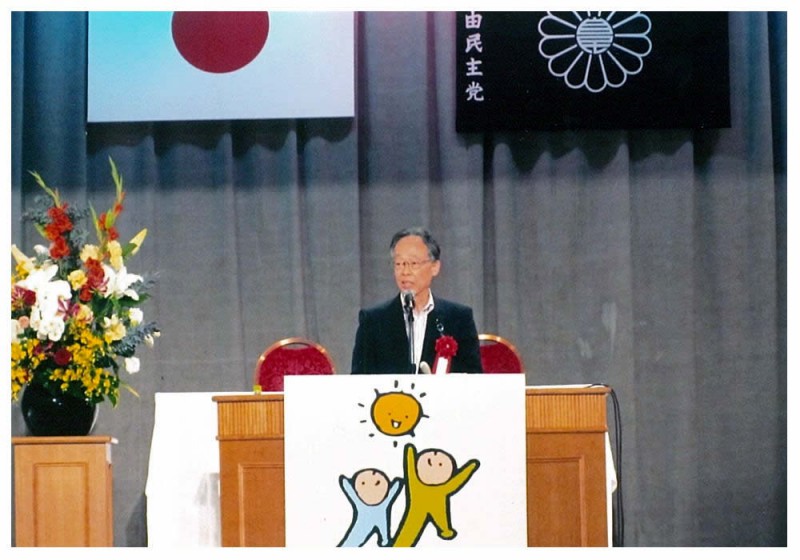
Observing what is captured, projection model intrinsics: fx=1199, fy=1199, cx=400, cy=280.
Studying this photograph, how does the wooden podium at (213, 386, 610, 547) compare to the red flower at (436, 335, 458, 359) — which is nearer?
the wooden podium at (213, 386, 610, 547)

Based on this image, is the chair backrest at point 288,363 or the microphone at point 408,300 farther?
the chair backrest at point 288,363

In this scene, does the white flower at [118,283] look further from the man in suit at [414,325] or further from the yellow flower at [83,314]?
the man in suit at [414,325]

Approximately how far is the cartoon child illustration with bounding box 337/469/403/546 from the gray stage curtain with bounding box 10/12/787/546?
2.03m

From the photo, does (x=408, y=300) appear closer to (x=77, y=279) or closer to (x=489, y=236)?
(x=77, y=279)

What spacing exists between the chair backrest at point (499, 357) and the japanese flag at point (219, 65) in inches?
49.9

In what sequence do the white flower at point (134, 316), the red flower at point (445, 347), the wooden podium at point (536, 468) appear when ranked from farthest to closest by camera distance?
the white flower at point (134, 316) < the red flower at point (445, 347) < the wooden podium at point (536, 468)

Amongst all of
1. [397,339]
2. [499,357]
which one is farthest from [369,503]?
[499,357]

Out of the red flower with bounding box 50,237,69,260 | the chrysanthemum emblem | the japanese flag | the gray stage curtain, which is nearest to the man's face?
the red flower with bounding box 50,237,69,260

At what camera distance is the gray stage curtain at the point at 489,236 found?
16.6 ft

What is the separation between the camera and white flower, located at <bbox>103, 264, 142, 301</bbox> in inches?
138

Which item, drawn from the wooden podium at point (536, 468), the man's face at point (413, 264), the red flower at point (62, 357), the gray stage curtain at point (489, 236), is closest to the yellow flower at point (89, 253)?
the red flower at point (62, 357)

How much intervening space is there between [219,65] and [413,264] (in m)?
1.68

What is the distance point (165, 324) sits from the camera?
509 cm

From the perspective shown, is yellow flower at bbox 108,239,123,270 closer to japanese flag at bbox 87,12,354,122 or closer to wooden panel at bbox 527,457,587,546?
wooden panel at bbox 527,457,587,546
